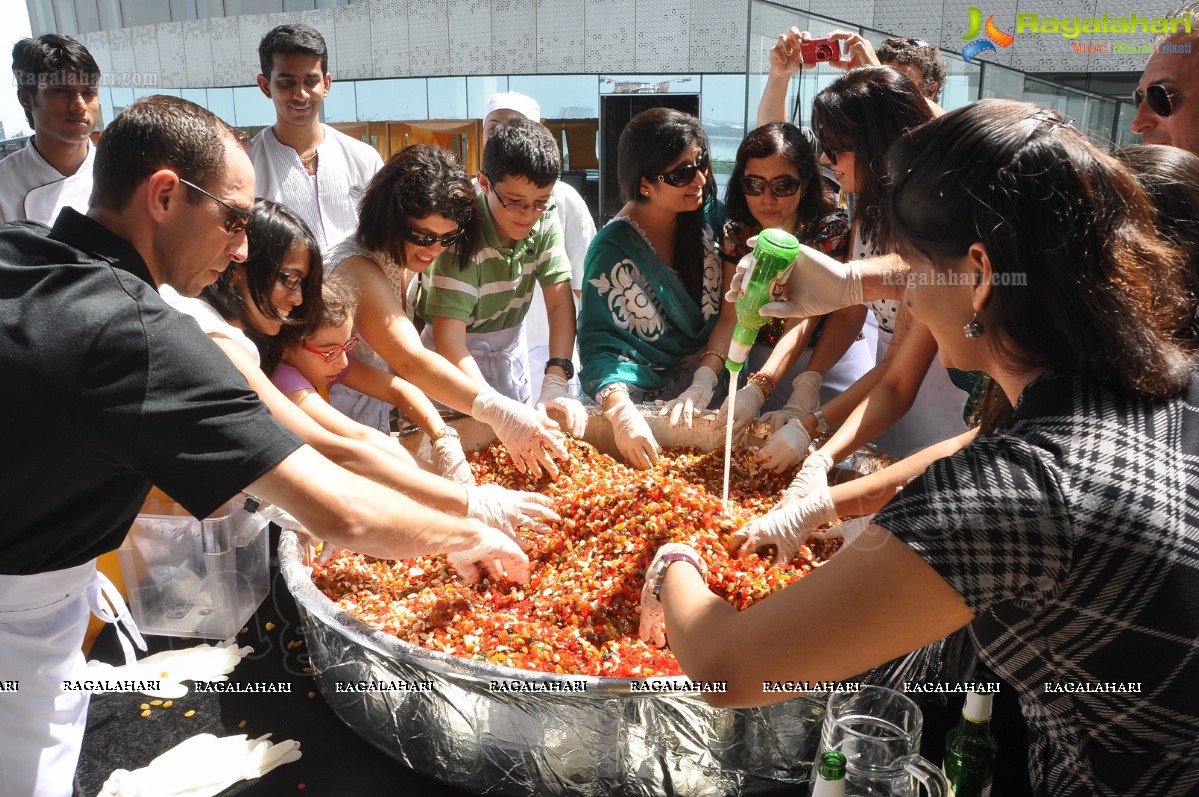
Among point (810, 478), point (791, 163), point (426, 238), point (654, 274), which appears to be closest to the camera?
point (810, 478)

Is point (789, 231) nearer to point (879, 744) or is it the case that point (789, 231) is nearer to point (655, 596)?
point (655, 596)

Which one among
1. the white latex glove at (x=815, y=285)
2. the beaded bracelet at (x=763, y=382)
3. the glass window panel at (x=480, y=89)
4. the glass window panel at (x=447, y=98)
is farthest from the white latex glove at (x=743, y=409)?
the glass window panel at (x=447, y=98)

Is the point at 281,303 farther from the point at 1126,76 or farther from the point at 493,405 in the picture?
the point at 1126,76

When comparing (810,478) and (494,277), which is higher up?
(494,277)

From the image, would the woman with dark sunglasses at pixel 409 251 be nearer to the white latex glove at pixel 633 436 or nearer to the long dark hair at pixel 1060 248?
the white latex glove at pixel 633 436

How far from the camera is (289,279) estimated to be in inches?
86.0

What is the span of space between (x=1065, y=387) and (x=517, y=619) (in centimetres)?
120

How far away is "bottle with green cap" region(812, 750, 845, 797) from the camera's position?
1.05m

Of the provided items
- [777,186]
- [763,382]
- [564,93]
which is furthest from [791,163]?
[564,93]

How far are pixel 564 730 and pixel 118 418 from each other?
89 centimetres

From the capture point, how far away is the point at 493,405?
2.49 m

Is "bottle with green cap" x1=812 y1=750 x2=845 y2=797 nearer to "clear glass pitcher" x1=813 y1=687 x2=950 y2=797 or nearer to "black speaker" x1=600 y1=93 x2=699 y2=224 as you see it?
"clear glass pitcher" x1=813 y1=687 x2=950 y2=797

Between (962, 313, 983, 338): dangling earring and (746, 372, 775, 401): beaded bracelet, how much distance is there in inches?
62.5

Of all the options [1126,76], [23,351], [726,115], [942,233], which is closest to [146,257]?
[23,351]
